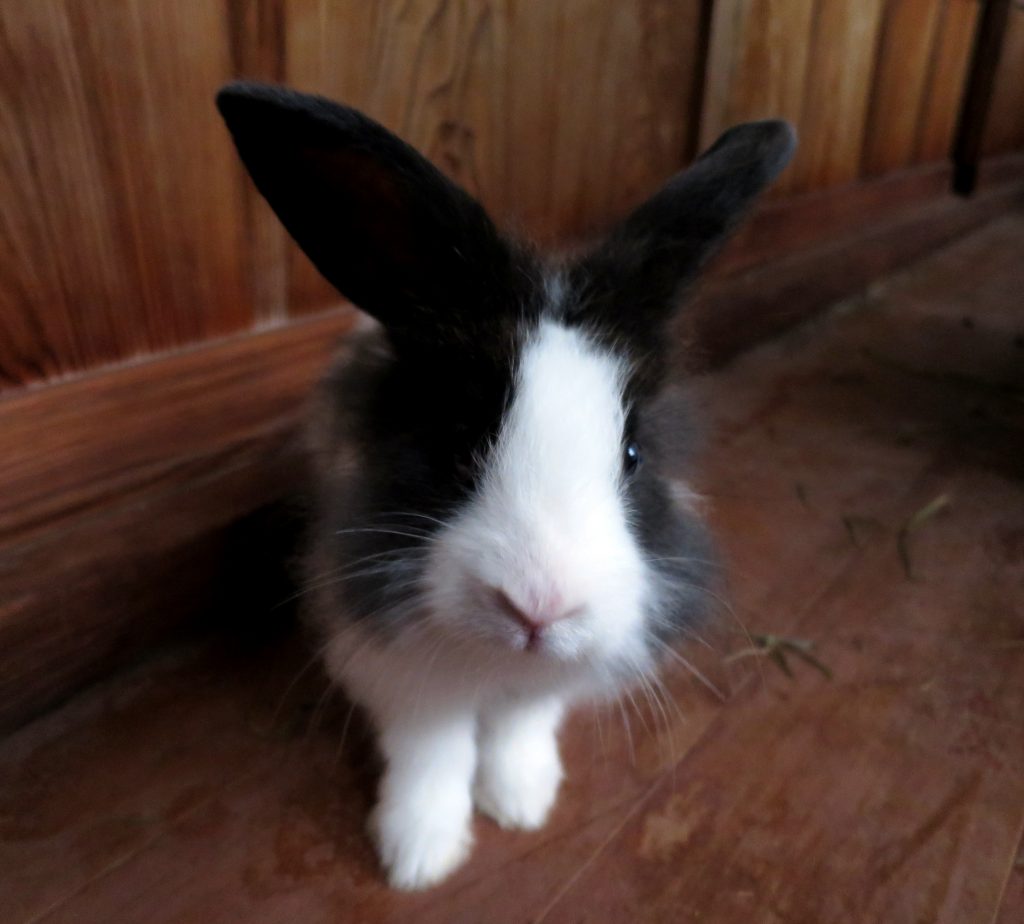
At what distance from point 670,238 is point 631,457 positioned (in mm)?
237

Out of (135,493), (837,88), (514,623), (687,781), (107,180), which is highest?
(107,180)

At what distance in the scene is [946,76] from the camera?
3.33 meters

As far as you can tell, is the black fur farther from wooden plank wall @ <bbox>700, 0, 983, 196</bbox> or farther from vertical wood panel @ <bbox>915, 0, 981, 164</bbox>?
vertical wood panel @ <bbox>915, 0, 981, 164</bbox>

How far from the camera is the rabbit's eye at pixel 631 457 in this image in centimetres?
88

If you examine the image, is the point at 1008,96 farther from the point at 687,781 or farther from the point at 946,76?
the point at 687,781

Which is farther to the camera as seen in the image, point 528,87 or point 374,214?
point 528,87

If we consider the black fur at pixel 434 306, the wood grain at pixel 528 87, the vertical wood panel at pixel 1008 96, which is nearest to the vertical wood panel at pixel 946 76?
the vertical wood panel at pixel 1008 96

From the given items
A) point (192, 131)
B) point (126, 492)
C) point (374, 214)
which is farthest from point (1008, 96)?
point (126, 492)

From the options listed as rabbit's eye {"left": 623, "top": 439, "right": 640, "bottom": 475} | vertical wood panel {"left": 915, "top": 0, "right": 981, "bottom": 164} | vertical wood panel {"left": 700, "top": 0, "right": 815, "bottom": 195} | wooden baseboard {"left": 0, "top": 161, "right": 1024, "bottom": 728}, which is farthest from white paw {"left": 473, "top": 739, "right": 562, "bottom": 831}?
vertical wood panel {"left": 915, "top": 0, "right": 981, "bottom": 164}

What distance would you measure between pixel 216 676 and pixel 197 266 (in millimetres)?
572

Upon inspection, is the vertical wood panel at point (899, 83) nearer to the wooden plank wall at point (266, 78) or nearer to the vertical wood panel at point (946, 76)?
the vertical wood panel at point (946, 76)

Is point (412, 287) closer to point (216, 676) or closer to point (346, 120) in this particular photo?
point (346, 120)

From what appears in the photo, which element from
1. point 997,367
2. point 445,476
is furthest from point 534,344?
point 997,367

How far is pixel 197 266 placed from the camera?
1.27m
